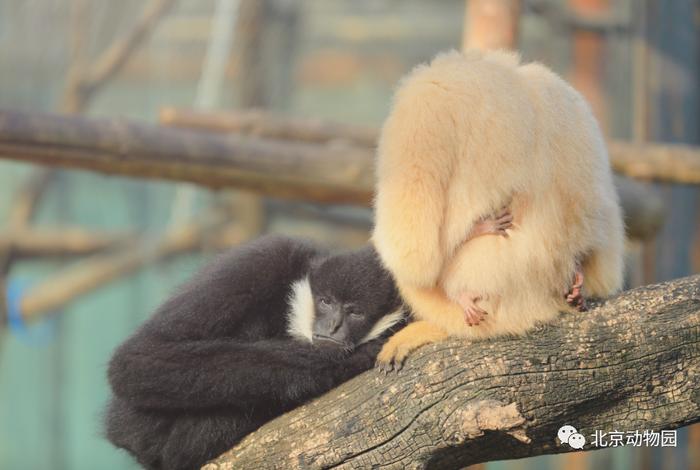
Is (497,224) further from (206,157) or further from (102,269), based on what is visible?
(102,269)

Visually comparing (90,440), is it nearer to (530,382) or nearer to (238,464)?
(238,464)

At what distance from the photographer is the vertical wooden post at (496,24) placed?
549cm

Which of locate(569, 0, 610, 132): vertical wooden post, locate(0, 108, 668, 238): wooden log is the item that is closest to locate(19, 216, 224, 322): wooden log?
locate(0, 108, 668, 238): wooden log

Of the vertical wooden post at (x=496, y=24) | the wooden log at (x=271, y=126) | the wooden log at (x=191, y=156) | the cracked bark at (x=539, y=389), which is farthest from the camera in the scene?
the wooden log at (x=271, y=126)

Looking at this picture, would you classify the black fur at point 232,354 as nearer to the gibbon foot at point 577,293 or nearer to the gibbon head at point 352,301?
the gibbon head at point 352,301

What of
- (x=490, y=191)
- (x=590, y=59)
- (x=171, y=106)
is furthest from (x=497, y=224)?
(x=590, y=59)

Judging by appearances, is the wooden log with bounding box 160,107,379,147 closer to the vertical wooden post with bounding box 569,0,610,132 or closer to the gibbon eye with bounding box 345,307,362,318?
the vertical wooden post with bounding box 569,0,610,132

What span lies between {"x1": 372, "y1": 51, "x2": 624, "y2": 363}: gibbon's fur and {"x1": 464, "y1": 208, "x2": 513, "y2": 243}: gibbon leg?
0.06 ft

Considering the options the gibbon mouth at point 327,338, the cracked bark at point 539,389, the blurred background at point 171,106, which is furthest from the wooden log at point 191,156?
the cracked bark at point 539,389

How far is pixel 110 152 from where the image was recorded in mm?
5355

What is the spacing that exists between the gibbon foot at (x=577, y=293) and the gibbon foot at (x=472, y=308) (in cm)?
30

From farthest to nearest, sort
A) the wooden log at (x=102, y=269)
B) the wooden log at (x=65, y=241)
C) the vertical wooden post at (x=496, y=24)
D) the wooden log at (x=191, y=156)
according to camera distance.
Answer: the wooden log at (x=65, y=241)
the wooden log at (x=102, y=269)
the vertical wooden post at (x=496, y=24)
the wooden log at (x=191, y=156)

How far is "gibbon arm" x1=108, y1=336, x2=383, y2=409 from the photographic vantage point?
3135 millimetres

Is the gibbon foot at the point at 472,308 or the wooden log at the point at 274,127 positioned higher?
the gibbon foot at the point at 472,308
